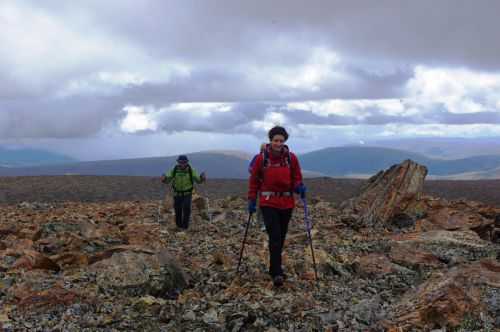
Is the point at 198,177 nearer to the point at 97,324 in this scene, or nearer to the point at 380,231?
the point at 380,231

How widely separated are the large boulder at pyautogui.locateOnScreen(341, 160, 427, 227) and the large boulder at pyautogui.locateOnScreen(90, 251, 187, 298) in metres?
10.2

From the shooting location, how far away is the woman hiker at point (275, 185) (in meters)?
9.83

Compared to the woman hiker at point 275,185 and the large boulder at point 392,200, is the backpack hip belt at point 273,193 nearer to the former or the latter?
the woman hiker at point 275,185

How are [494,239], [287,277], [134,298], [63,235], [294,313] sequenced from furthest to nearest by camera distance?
[494,239]
[63,235]
[287,277]
[134,298]
[294,313]

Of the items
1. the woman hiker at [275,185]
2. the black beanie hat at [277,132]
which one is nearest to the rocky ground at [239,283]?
the woman hiker at [275,185]

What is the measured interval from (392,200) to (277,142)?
11.7m

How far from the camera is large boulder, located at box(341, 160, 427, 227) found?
773 inches

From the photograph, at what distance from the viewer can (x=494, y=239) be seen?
56.1 ft

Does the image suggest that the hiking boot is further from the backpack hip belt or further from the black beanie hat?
the black beanie hat

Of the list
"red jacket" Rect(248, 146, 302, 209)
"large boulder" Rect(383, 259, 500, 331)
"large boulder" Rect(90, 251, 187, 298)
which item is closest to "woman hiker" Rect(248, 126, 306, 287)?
"red jacket" Rect(248, 146, 302, 209)

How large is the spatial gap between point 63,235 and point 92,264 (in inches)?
177

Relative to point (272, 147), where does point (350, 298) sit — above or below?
below

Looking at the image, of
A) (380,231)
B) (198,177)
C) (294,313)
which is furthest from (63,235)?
(380,231)

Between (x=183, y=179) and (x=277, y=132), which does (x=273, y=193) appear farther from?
(x=183, y=179)
